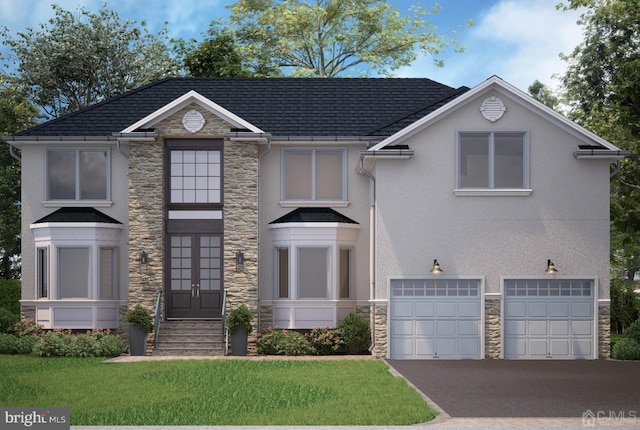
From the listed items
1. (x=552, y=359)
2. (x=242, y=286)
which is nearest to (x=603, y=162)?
(x=552, y=359)

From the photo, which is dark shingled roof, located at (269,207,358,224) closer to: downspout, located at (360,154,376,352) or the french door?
downspout, located at (360,154,376,352)

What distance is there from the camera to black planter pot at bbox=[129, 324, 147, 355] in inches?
1011

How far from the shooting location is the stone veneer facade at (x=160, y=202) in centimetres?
2677

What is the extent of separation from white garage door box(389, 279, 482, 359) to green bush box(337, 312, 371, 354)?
4.17ft

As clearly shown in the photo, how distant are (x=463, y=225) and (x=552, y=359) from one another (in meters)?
4.57

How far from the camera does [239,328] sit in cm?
2583

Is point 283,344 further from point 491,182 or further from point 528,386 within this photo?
point 528,386

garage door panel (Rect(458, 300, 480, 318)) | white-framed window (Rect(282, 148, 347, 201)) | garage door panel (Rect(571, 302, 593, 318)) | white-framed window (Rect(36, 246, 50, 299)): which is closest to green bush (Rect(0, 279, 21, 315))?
white-framed window (Rect(36, 246, 50, 299))

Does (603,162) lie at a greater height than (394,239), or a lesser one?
greater

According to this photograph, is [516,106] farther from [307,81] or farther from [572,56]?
[572,56]

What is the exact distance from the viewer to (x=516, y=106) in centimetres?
2500

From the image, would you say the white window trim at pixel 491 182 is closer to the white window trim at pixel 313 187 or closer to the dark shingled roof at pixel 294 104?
the dark shingled roof at pixel 294 104

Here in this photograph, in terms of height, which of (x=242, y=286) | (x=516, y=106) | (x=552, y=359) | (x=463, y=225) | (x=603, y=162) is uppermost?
(x=516, y=106)

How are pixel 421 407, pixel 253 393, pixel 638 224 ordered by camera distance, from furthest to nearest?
pixel 638 224 → pixel 253 393 → pixel 421 407
